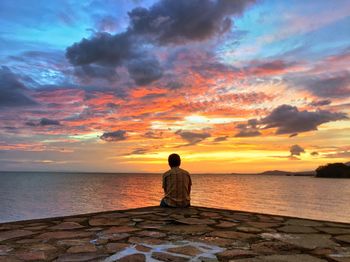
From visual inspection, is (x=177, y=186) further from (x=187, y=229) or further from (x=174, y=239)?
(x=174, y=239)

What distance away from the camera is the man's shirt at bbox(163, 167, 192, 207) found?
28.6 ft

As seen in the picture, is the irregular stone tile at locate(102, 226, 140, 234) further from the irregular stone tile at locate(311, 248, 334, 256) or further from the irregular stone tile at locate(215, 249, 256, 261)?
the irregular stone tile at locate(311, 248, 334, 256)

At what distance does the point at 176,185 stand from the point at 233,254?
4223mm

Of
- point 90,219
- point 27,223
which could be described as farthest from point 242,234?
point 27,223

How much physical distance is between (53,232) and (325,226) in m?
5.53

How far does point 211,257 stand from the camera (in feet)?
14.5

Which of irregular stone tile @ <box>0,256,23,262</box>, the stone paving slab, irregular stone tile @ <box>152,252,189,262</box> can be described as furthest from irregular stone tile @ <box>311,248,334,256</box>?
irregular stone tile @ <box>0,256,23,262</box>

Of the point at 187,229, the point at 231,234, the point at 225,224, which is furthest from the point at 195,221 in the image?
the point at 231,234

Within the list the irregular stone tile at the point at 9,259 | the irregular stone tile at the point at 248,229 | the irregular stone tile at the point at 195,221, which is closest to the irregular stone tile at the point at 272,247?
the irregular stone tile at the point at 248,229

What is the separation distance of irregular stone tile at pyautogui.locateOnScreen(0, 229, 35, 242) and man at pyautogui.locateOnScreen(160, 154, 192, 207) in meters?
3.78

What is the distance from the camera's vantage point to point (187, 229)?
6.20 meters

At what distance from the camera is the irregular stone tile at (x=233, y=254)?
14.5 ft

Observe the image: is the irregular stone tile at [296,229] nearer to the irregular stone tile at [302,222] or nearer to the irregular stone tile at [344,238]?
the irregular stone tile at [302,222]

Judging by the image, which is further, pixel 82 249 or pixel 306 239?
pixel 306 239
